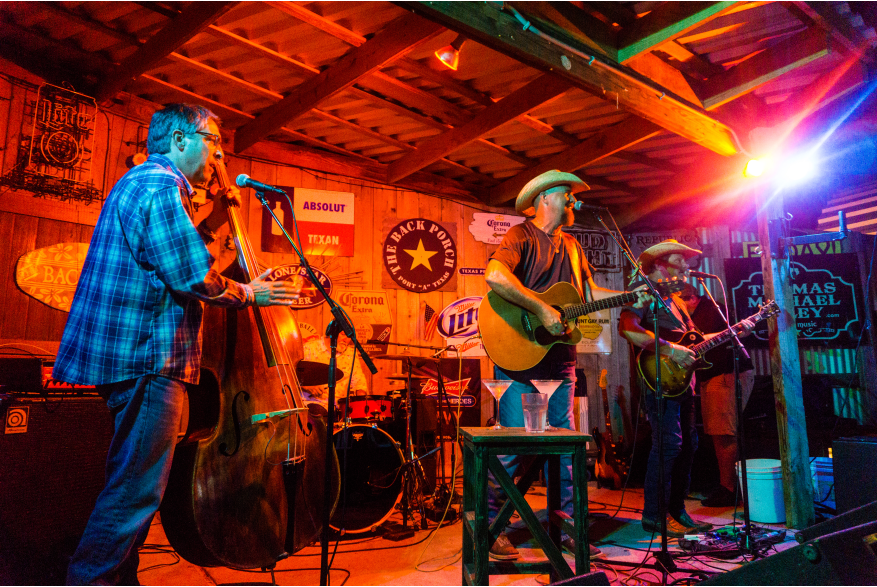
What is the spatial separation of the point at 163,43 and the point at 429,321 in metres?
3.67

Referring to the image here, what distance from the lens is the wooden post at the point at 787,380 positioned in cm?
409

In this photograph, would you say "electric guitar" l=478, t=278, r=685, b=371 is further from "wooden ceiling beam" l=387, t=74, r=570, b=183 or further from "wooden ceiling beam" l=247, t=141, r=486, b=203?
"wooden ceiling beam" l=247, t=141, r=486, b=203

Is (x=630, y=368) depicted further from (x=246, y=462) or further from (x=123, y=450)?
(x=123, y=450)

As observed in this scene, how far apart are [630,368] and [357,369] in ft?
11.7

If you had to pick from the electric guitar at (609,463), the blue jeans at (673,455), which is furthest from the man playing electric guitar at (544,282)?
the electric guitar at (609,463)

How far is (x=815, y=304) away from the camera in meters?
6.27

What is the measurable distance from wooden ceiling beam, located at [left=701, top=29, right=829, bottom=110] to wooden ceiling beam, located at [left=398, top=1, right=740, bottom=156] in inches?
8.4

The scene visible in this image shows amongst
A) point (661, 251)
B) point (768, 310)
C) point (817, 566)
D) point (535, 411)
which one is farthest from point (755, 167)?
point (817, 566)

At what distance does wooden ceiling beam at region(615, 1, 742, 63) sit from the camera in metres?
3.40

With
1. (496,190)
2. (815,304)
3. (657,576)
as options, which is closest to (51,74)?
(496,190)

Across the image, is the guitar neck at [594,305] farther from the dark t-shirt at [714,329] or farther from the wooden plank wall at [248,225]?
the wooden plank wall at [248,225]

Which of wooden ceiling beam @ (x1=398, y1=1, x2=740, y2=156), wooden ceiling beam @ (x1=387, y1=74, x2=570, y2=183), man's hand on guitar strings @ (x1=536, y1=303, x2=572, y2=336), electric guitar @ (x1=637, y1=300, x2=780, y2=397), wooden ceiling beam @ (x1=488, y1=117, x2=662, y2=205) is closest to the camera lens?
wooden ceiling beam @ (x1=398, y1=1, x2=740, y2=156)

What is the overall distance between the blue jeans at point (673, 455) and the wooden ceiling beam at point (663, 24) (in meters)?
2.47

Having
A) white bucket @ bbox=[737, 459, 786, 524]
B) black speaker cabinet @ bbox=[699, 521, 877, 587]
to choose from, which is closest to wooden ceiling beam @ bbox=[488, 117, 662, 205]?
white bucket @ bbox=[737, 459, 786, 524]
